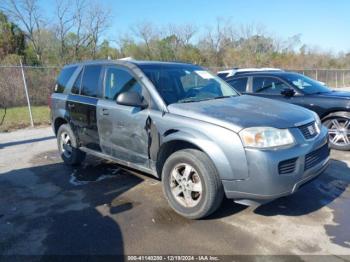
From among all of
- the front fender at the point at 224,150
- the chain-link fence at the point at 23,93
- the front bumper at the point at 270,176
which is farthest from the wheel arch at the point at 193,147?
the chain-link fence at the point at 23,93

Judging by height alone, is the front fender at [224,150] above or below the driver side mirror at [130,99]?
below

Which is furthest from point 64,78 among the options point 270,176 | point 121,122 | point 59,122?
point 270,176

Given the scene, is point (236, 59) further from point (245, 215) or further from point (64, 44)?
point (245, 215)

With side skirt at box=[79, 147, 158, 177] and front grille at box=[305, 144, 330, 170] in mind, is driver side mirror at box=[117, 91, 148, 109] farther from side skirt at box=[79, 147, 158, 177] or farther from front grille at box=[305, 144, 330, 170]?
front grille at box=[305, 144, 330, 170]

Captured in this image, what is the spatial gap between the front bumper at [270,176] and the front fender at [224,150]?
70 millimetres

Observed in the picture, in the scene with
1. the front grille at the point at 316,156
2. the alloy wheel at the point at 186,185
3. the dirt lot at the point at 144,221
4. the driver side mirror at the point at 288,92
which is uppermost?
the driver side mirror at the point at 288,92

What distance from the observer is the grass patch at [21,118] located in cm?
1052

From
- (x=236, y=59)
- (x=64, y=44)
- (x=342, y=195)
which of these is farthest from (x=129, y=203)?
(x=236, y=59)

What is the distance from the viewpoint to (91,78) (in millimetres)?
5094

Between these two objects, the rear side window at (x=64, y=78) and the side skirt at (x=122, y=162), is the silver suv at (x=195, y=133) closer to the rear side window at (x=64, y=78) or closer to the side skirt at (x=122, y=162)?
the side skirt at (x=122, y=162)

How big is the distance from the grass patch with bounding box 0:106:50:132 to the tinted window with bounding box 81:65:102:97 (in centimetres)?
608

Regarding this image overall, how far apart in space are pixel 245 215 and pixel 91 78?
127 inches

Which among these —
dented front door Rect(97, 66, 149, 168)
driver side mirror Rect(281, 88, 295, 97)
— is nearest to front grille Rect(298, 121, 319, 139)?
dented front door Rect(97, 66, 149, 168)

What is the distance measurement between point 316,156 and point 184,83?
2007 mm
